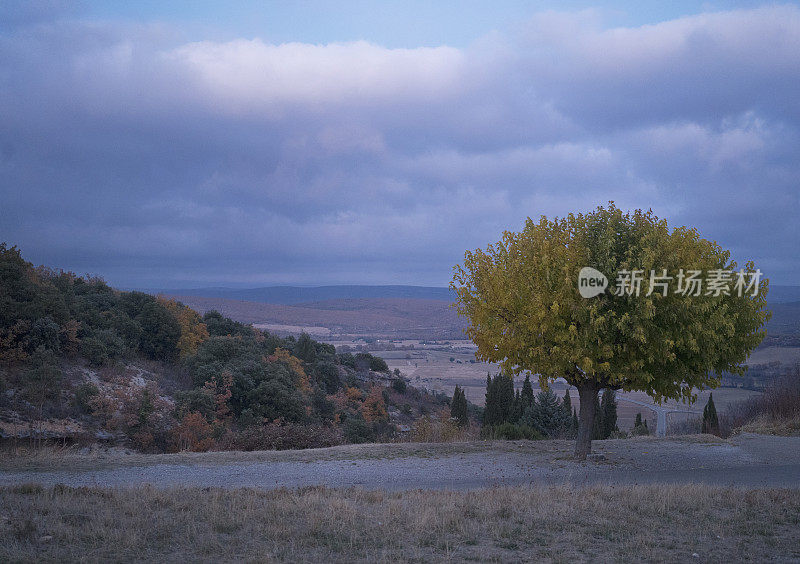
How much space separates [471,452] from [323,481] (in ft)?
15.7

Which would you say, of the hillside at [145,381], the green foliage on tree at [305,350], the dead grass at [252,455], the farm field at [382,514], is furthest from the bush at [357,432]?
the green foliage on tree at [305,350]

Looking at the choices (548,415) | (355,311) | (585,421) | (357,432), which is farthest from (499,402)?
(355,311)

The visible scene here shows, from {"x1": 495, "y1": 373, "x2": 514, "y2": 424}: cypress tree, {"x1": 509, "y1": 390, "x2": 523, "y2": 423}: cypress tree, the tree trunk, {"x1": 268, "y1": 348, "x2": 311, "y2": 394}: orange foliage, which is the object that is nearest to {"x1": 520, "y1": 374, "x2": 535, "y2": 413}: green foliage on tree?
{"x1": 509, "y1": 390, "x2": 523, "y2": 423}: cypress tree

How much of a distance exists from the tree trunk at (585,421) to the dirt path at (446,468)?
416 millimetres

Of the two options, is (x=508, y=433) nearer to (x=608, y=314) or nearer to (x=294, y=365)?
(x=608, y=314)

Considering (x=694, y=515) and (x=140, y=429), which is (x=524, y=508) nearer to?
(x=694, y=515)

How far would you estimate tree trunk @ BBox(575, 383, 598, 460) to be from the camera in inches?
573

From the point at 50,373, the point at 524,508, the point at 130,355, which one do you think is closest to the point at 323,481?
the point at 524,508

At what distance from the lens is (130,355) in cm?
2983

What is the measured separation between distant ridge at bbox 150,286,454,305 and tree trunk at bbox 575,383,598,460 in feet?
363

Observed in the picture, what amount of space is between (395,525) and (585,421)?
28.3 feet

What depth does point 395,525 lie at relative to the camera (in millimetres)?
7492

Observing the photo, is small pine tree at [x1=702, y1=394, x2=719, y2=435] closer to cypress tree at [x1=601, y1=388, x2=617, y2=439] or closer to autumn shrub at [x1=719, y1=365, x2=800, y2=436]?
autumn shrub at [x1=719, y1=365, x2=800, y2=436]

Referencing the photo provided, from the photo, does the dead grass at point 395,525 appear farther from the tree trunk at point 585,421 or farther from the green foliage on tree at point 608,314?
the tree trunk at point 585,421
